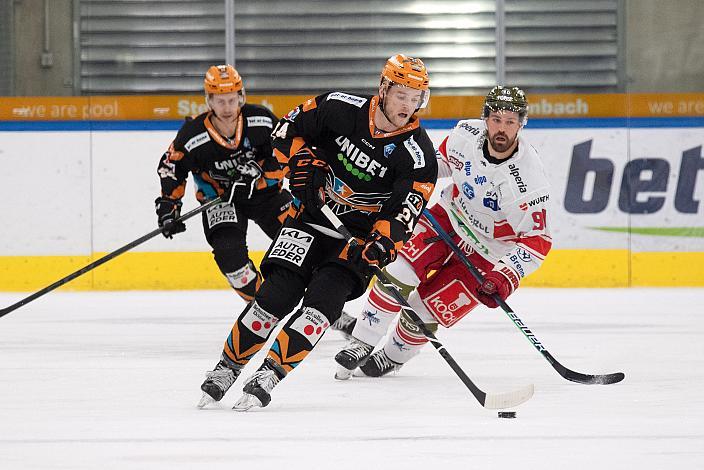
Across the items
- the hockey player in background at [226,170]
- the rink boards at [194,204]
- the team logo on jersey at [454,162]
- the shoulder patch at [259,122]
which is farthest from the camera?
the rink boards at [194,204]

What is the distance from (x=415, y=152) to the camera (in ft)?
12.3

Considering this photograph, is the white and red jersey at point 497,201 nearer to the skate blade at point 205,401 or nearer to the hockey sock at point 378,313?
the hockey sock at point 378,313

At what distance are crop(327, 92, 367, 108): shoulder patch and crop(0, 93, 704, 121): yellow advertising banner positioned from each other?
4059mm

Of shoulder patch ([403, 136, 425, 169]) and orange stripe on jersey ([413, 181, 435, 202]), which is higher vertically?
shoulder patch ([403, 136, 425, 169])

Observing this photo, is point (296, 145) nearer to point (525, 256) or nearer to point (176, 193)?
point (525, 256)

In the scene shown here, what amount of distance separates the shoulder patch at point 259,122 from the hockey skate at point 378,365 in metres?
1.42

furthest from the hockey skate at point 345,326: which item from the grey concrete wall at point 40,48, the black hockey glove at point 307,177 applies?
the grey concrete wall at point 40,48

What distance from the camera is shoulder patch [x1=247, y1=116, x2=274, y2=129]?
5.36 meters

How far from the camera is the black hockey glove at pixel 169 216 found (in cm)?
516

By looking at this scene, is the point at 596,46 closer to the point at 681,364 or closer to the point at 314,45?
the point at 314,45

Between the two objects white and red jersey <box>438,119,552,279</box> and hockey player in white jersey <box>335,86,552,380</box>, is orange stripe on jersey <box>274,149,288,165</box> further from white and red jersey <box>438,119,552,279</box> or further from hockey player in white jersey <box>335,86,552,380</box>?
white and red jersey <box>438,119,552,279</box>

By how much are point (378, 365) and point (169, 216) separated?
1316mm

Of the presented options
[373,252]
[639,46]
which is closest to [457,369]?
[373,252]

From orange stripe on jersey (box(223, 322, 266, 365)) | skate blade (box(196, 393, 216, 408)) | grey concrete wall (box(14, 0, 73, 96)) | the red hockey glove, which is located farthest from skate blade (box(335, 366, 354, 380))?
grey concrete wall (box(14, 0, 73, 96))
